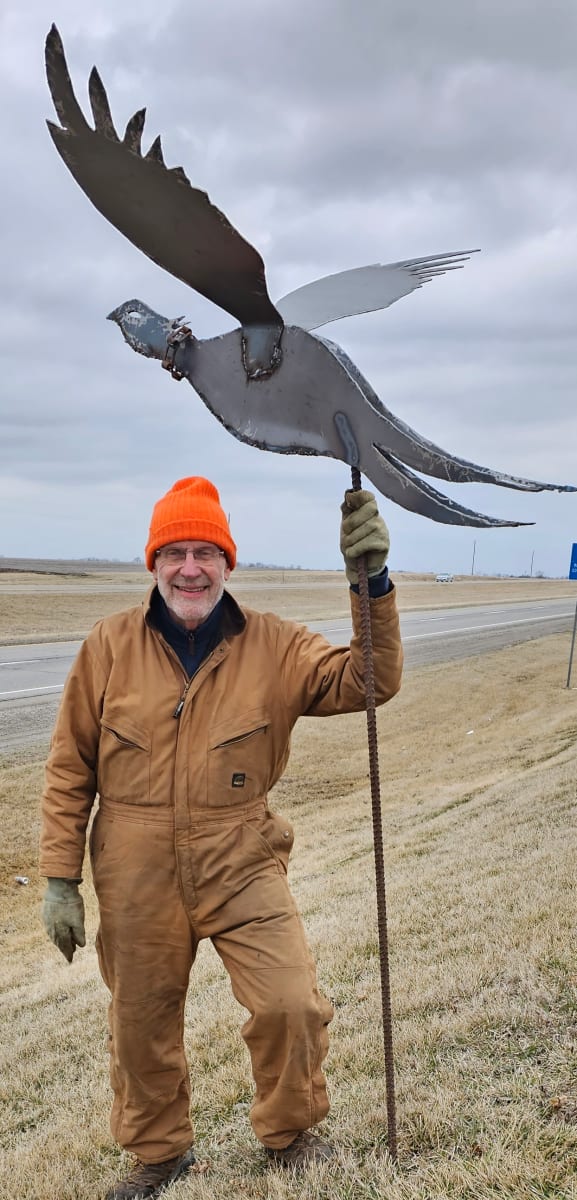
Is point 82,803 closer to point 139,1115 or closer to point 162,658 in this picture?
point 162,658

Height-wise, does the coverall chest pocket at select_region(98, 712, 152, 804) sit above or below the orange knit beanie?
below

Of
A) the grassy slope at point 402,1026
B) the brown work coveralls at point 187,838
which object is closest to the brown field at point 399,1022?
the grassy slope at point 402,1026

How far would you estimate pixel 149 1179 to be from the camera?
3.02 meters

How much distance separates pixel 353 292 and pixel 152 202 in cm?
78

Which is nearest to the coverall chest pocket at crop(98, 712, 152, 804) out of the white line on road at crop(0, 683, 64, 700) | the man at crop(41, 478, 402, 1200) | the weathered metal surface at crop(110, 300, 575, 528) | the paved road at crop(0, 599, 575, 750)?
the man at crop(41, 478, 402, 1200)

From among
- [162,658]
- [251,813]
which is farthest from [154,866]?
[162,658]

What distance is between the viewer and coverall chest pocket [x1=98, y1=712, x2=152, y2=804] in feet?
9.46

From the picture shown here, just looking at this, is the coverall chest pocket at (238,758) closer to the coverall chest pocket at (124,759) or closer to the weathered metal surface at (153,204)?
the coverall chest pocket at (124,759)

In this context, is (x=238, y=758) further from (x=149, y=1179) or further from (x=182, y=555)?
(x=149, y=1179)

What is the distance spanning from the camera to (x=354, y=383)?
2.63m

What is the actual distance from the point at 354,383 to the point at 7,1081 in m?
3.66

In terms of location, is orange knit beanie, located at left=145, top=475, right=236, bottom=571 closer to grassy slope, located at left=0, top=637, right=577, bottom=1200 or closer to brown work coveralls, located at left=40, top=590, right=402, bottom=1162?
brown work coveralls, located at left=40, top=590, right=402, bottom=1162

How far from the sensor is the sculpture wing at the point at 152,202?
7.41 feet

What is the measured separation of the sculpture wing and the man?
76 cm
